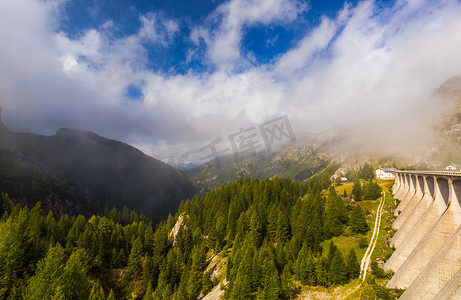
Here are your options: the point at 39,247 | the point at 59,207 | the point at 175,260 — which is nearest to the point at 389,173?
the point at 175,260

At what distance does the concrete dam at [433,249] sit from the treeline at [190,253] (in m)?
9.09

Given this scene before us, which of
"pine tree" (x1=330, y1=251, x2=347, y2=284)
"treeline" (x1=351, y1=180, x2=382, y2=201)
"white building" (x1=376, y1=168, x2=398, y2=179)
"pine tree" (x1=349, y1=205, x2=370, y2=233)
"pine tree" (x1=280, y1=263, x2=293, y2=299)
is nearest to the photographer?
"pine tree" (x1=280, y1=263, x2=293, y2=299)

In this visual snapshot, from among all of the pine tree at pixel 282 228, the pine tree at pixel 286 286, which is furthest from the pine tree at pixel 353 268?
the pine tree at pixel 282 228

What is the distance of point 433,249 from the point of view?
3284cm

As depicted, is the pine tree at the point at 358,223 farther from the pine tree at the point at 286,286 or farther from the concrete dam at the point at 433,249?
the pine tree at the point at 286,286

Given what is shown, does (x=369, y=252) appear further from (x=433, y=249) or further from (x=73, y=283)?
(x=73, y=283)

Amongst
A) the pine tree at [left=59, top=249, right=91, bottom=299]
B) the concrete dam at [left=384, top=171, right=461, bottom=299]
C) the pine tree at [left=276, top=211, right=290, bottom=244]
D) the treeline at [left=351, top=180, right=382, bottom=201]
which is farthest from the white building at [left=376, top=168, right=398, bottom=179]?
the pine tree at [left=59, top=249, right=91, bottom=299]

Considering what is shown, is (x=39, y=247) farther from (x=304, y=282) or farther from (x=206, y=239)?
(x=304, y=282)

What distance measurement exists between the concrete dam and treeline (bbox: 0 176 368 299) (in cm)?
909

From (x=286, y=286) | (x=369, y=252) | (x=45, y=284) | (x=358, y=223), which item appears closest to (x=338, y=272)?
(x=286, y=286)

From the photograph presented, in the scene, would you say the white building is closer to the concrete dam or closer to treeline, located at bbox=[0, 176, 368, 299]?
treeline, located at bbox=[0, 176, 368, 299]

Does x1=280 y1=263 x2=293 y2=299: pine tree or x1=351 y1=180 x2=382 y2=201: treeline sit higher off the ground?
x1=280 y1=263 x2=293 y2=299: pine tree

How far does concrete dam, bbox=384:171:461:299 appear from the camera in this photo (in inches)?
1069

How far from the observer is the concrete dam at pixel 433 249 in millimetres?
27156
